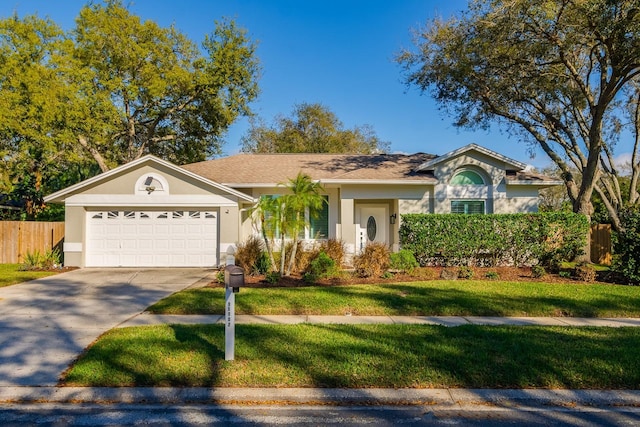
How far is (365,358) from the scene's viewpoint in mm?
5406

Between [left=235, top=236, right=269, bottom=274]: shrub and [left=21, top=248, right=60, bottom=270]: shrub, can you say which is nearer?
[left=235, top=236, right=269, bottom=274]: shrub

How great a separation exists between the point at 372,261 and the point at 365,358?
23.2ft

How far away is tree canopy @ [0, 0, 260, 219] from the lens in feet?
66.9

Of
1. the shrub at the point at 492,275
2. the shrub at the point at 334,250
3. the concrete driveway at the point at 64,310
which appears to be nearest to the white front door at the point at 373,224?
the shrub at the point at 334,250

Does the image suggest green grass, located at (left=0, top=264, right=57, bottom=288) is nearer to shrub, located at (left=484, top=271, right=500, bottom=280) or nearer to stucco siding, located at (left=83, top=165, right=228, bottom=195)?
stucco siding, located at (left=83, top=165, right=228, bottom=195)

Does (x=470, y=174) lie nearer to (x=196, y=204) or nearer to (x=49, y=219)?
(x=196, y=204)

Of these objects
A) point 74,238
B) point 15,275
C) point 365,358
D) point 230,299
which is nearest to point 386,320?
point 365,358

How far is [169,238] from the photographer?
15453 mm

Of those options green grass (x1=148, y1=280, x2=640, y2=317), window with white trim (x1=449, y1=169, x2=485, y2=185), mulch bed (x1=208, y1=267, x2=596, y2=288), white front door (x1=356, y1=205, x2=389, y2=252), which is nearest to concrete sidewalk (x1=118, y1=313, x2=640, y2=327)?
green grass (x1=148, y1=280, x2=640, y2=317)

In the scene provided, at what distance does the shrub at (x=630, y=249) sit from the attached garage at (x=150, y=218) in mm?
12155

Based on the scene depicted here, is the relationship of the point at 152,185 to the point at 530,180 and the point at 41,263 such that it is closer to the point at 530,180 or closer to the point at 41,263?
the point at 41,263

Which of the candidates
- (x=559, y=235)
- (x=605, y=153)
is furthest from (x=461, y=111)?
(x=605, y=153)

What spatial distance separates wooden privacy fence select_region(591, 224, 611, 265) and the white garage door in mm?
16364

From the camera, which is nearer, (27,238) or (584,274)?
(584,274)
